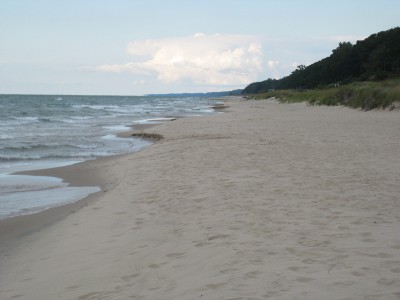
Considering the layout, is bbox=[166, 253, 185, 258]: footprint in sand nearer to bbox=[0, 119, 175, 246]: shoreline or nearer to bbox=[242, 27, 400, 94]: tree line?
bbox=[0, 119, 175, 246]: shoreline

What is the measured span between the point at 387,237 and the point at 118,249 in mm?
2898

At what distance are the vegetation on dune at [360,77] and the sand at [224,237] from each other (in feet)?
62.5

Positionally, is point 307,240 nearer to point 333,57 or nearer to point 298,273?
point 298,273

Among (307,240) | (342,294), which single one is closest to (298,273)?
(342,294)

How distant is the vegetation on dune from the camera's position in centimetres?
2784

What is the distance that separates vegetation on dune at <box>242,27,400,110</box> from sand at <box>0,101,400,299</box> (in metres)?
19.1

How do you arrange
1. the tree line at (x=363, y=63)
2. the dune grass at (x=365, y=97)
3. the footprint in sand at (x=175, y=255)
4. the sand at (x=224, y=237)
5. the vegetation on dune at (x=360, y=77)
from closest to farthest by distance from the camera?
the sand at (x=224, y=237), the footprint in sand at (x=175, y=255), the dune grass at (x=365, y=97), the vegetation on dune at (x=360, y=77), the tree line at (x=363, y=63)

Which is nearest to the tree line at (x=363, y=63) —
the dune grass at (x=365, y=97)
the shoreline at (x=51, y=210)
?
the dune grass at (x=365, y=97)

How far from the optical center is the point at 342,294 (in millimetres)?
3182

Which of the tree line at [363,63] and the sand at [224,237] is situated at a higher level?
the tree line at [363,63]

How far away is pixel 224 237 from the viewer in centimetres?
479

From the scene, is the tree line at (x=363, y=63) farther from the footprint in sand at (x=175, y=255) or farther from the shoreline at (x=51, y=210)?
the footprint in sand at (x=175, y=255)

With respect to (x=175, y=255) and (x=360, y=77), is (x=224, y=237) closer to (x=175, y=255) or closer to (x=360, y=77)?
(x=175, y=255)

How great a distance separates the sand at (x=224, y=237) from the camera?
3.58 m
